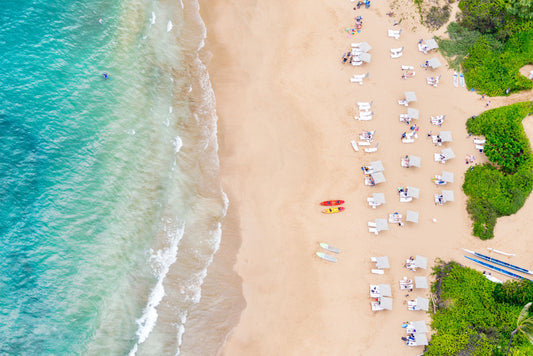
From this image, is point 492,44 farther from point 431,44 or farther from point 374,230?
point 374,230

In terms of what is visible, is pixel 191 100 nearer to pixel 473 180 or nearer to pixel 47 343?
pixel 47 343

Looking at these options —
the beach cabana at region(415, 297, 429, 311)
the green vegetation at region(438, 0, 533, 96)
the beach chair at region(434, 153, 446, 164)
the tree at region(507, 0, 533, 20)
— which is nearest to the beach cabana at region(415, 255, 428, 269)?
the beach cabana at region(415, 297, 429, 311)

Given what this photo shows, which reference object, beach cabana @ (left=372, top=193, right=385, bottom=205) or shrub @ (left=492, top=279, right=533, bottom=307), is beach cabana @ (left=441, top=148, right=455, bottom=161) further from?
shrub @ (left=492, top=279, right=533, bottom=307)

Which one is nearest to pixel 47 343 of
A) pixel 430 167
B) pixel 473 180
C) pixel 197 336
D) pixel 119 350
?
pixel 119 350

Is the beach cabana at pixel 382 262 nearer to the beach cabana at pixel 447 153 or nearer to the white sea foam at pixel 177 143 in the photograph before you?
the beach cabana at pixel 447 153

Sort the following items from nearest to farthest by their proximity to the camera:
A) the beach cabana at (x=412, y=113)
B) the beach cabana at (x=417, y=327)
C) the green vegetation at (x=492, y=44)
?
the beach cabana at (x=417, y=327) → the beach cabana at (x=412, y=113) → the green vegetation at (x=492, y=44)

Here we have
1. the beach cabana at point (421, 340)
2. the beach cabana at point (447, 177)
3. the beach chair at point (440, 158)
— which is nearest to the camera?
the beach cabana at point (421, 340)

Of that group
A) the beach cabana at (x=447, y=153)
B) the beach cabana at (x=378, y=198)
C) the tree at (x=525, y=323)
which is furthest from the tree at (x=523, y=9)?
the tree at (x=525, y=323)
